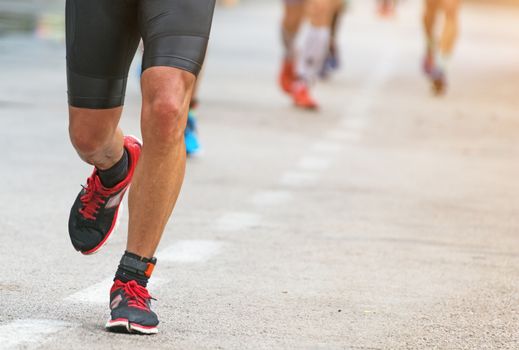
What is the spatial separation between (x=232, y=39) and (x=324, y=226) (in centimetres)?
2012

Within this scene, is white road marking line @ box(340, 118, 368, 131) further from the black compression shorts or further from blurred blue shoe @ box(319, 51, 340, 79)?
the black compression shorts

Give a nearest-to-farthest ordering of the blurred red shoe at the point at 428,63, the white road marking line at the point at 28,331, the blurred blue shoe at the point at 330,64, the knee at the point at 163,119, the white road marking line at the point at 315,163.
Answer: the white road marking line at the point at 28,331, the knee at the point at 163,119, the white road marking line at the point at 315,163, the blurred red shoe at the point at 428,63, the blurred blue shoe at the point at 330,64

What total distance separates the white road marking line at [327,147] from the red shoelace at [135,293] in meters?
7.01

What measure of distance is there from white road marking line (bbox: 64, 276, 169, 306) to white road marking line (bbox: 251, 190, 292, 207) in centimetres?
274

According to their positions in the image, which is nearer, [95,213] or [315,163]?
[95,213]

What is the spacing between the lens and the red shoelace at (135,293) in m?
4.93

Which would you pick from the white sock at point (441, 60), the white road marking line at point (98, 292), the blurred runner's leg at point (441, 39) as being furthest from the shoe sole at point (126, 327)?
the white sock at point (441, 60)

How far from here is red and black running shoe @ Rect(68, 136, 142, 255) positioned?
5691mm

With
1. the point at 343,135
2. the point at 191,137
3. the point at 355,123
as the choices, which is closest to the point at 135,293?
the point at 191,137

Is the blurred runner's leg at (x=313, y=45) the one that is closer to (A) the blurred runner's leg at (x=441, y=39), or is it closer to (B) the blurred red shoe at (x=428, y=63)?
(A) the blurred runner's leg at (x=441, y=39)

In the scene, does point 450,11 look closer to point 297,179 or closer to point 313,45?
point 313,45

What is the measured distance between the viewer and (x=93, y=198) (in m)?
5.79

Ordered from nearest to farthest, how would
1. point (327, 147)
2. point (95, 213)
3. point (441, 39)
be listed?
point (95, 213)
point (327, 147)
point (441, 39)

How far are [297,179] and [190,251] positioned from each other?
10.7 ft
